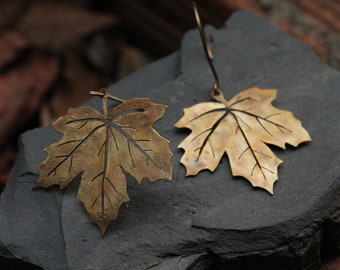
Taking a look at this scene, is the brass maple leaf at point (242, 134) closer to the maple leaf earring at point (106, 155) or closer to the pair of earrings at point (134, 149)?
the pair of earrings at point (134, 149)

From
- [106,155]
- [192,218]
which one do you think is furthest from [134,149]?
[192,218]

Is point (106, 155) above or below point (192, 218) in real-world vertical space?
above

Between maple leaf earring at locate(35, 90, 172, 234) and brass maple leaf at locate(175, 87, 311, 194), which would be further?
brass maple leaf at locate(175, 87, 311, 194)

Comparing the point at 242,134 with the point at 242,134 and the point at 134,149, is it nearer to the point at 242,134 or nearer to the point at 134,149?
the point at 242,134

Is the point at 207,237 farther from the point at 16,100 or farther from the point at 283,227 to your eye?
the point at 16,100

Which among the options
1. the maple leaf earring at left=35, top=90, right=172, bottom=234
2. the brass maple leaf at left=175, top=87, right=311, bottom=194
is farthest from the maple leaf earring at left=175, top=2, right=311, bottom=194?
the maple leaf earring at left=35, top=90, right=172, bottom=234

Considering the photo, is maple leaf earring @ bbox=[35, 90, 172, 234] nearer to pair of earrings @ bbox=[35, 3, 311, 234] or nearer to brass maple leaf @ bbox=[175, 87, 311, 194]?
pair of earrings @ bbox=[35, 3, 311, 234]
